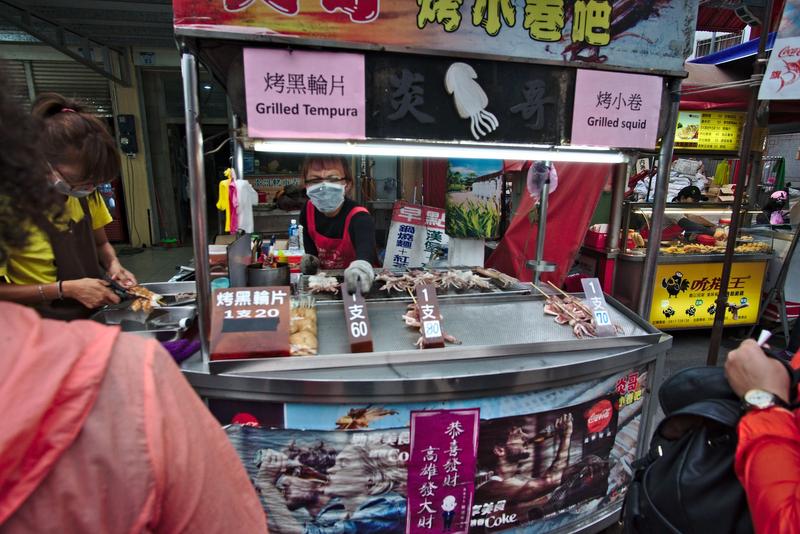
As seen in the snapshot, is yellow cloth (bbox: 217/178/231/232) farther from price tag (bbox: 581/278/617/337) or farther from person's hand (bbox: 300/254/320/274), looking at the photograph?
price tag (bbox: 581/278/617/337)

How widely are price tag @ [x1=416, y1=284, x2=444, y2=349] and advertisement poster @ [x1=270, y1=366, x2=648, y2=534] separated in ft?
0.90

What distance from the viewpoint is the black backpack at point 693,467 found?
1.23 meters

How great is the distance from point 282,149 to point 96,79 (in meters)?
9.24

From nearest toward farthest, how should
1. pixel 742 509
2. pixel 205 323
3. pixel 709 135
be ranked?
pixel 742 509
pixel 205 323
pixel 709 135

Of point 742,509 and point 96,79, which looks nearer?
point 742,509

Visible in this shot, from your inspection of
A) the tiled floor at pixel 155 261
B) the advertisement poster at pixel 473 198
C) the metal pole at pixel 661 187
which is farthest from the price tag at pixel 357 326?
the tiled floor at pixel 155 261

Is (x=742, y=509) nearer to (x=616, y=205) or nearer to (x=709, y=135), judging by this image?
(x=616, y=205)

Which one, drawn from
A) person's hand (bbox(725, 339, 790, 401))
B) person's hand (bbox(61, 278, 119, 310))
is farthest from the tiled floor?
person's hand (bbox(725, 339, 790, 401))

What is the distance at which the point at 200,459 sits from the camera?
2.22 ft

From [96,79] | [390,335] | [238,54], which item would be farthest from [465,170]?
[96,79]

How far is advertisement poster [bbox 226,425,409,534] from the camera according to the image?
185 centimetres

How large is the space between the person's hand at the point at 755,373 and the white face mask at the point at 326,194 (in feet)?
7.31

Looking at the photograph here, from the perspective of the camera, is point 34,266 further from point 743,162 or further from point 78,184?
point 743,162

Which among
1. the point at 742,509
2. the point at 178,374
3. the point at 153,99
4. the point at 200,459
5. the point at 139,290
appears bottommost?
the point at 742,509
